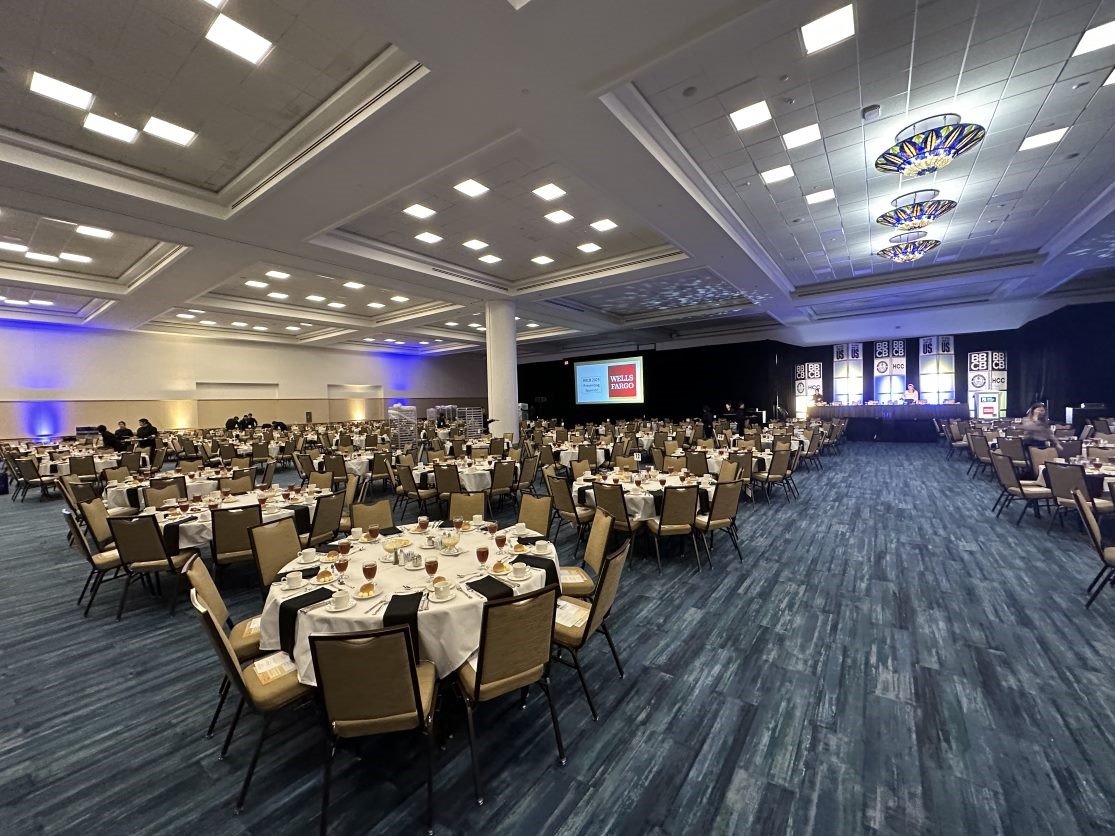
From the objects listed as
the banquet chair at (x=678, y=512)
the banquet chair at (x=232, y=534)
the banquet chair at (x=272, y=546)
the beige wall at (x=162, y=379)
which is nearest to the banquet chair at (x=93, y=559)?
the banquet chair at (x=232, y=534)

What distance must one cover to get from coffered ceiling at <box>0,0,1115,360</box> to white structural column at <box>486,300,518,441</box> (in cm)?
182

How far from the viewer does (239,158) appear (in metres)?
6.16

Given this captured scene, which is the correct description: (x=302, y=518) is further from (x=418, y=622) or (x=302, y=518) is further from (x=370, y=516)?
(x=418, y=622)

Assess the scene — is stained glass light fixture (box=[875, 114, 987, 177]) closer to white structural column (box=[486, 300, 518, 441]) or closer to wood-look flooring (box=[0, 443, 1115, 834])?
wood-look flooring (box=[0, 443, 1115, 834])

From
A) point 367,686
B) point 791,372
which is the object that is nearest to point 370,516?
point 367,686

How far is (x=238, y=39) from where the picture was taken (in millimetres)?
4234

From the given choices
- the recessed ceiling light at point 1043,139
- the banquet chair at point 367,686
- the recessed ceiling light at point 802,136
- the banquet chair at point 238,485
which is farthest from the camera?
the banquet chair at point 238,485

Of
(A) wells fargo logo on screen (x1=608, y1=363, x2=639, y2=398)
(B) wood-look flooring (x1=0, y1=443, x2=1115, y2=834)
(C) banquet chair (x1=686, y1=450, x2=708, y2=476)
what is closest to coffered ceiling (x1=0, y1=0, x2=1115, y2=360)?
(C) banquet chair (x1=686, y1=450, x2=708, y2=476)

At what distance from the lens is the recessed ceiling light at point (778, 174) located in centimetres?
677

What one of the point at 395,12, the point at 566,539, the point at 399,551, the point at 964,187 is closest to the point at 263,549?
the point at 399,551

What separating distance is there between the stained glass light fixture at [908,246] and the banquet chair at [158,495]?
13.1 meters

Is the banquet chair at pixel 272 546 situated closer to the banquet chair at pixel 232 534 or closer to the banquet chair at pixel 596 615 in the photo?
the banquet chair at pixel 232 534

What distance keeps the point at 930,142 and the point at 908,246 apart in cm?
475

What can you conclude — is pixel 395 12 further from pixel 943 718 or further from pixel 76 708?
pixel 943 718
